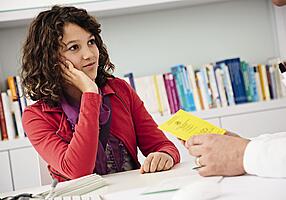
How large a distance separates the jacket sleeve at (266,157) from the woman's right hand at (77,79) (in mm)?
694

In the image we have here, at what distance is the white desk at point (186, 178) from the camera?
949mm

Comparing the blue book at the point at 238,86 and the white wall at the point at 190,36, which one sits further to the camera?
the white wall at the point at 190,36

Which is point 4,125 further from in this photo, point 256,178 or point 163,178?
point 256,178

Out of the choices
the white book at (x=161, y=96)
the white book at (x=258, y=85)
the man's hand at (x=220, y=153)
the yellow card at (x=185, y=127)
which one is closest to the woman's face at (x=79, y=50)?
the yellow card at (x=185, y=127)

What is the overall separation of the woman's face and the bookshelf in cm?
96

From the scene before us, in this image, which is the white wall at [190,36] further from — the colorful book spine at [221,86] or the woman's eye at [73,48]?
the woman's eye at [73,48]

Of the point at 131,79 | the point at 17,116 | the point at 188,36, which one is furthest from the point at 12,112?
the point at 188,36

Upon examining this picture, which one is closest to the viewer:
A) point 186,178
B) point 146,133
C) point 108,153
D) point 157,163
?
point 186,178

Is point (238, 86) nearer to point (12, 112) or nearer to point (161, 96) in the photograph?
point (161, 96)

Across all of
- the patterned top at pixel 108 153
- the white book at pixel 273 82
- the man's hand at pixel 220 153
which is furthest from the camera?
the white book at pixel 273 82

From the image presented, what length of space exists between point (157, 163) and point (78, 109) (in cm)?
38

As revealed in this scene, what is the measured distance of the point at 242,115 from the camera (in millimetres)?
2732

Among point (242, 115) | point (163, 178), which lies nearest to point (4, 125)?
point (242, 115)

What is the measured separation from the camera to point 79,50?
1688 mm
